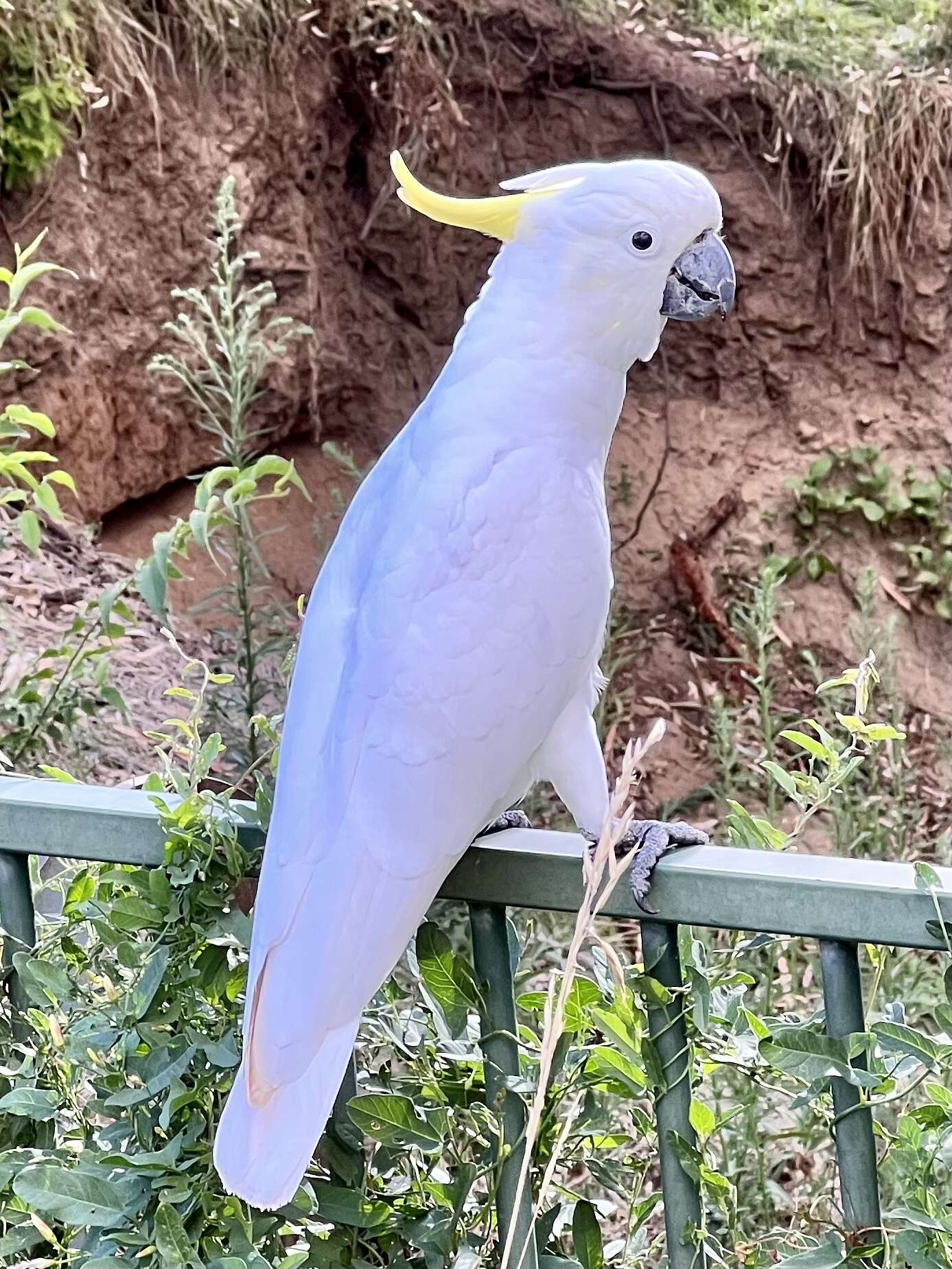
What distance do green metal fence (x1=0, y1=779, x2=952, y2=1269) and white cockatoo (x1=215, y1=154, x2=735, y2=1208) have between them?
41 millimetres

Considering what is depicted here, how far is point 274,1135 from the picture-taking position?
977mm

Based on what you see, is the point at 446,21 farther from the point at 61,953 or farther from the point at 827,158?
the point at 61,953

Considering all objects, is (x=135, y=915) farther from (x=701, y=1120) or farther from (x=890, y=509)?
(x=890, y=509)

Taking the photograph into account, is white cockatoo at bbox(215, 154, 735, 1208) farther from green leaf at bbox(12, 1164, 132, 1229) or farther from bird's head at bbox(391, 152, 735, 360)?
green leaf at bbox(12, 1164, 132, 1229)

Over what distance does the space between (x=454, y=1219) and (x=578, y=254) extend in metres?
0.78

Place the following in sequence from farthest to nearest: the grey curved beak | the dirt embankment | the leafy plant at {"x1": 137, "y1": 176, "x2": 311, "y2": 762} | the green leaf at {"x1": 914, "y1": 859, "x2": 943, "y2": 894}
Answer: the dirt embankment < the leafy plant at {"x1": 137, "y1": 176, "x2": 311, "y2": 762} < the grey curved beak < the green leaf at {"x1": 914, "y1": 859, "x2": 943, "y2": 894}

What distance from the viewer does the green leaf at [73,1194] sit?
3.32 feet

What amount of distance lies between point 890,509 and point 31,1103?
10.5ft

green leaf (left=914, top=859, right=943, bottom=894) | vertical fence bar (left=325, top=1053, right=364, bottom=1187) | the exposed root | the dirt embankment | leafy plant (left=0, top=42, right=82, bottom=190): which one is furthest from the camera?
the exposed root

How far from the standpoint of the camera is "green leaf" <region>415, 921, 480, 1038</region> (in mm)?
1065

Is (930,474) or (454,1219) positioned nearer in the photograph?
(454,1219)

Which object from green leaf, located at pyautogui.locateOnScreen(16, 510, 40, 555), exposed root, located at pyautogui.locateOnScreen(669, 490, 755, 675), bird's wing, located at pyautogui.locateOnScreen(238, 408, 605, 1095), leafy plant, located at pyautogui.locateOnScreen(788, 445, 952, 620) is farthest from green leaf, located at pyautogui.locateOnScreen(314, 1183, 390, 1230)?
leafy plant, located at pyautogui.locateOnScreen(788, 445, 952, 620)

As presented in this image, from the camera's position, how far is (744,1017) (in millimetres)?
1019

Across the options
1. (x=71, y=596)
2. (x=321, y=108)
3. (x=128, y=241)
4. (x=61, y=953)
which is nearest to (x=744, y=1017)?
(x=61, y=953)
